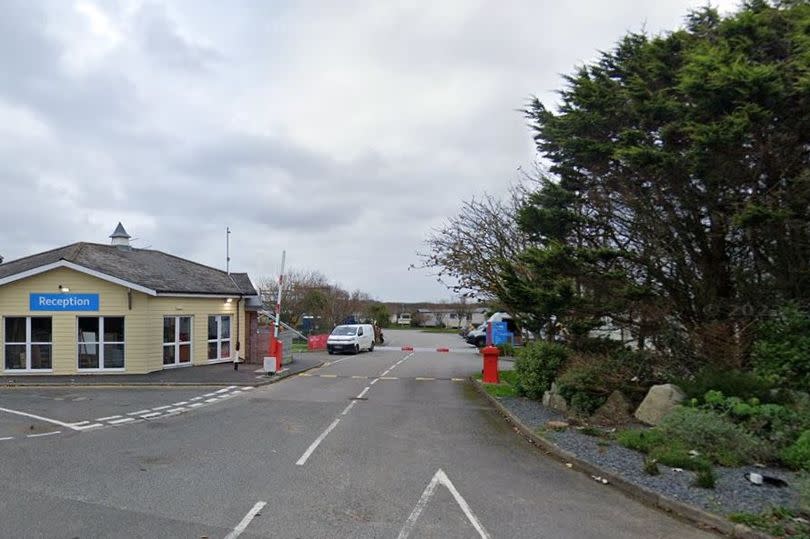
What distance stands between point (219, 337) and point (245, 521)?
20644 millimetres

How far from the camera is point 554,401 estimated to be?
13.2 m

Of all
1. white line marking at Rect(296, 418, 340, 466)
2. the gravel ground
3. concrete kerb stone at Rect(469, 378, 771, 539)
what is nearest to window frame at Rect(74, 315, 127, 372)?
white line marking at Rect(296, 418, 340, 466)

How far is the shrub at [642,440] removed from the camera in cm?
875

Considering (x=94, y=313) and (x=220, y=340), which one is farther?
(x=220, y=340)

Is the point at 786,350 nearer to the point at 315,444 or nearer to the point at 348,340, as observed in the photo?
the point at 315,444

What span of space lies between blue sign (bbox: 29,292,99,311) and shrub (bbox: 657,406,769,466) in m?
19.2

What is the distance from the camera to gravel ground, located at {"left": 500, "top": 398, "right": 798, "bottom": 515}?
6297 millimetres

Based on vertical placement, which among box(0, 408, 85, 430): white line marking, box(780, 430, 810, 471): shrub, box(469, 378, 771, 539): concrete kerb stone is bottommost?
box(469, 378, 771, 539): concrete kerb stone

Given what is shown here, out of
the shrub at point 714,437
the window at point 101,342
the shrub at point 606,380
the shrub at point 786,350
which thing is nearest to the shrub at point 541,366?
the shrub at point 606,380

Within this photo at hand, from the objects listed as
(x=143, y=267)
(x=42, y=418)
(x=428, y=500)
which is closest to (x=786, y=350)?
(x=428, y=500)

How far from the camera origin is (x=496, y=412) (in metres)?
13.9

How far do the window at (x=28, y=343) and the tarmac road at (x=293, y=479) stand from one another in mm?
7676

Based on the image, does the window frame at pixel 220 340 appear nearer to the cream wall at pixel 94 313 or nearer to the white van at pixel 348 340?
the cream wall at pixel 94 313

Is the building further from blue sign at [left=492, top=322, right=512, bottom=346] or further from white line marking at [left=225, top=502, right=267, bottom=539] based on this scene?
blue sign at [left=492, top=322, right=512, bottom=346]
